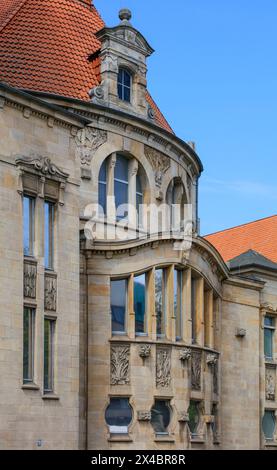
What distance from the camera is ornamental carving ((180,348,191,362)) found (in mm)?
30922

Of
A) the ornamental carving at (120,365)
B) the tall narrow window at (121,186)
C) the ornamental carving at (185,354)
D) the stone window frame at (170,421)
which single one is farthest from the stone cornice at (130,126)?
the stone window frame at (170,421)

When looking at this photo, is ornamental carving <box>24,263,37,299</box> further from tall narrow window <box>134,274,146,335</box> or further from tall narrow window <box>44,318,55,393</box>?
tall narrow window <box>134,274,146,335</box>

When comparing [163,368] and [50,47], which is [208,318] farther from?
[50,47]

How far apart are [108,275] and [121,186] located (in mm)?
4925

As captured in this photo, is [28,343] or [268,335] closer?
[28,343]

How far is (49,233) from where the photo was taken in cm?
2705

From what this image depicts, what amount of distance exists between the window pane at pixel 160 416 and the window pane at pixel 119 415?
0.81 meters

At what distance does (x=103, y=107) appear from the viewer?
32.8m

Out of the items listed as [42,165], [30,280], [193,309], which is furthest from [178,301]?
[42,165]

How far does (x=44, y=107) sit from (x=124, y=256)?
5237 mm

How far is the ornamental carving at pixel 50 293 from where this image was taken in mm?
26578
